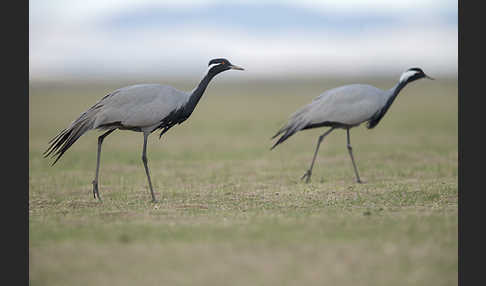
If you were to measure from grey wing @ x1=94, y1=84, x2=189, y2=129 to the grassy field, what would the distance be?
133 cm

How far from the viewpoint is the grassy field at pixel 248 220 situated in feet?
17.6

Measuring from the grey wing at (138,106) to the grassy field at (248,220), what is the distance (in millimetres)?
1333

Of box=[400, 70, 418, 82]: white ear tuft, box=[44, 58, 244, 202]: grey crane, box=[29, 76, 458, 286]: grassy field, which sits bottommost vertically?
box=[29, 76, 458, 286]: grassy field

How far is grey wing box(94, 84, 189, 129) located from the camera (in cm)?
Answer: 882

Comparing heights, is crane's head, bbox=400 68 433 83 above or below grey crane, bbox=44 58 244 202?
above

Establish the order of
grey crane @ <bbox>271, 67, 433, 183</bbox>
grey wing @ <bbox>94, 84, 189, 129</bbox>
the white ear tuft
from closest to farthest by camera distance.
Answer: grey wing @ <bbox>94, 84, 189, 129</bbox> < grey crane @ <bbox>271, 67, 433, 183</bbox> < the white ear tuft

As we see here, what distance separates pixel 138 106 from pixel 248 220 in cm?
297

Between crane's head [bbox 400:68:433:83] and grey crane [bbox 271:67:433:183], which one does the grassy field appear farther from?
crane's head [bbox 400:68:433:83]

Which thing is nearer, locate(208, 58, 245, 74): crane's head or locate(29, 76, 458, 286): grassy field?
locate(29, 76, 458, 286): grassy field

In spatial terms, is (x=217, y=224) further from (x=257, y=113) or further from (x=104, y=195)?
(x=257, y=113)

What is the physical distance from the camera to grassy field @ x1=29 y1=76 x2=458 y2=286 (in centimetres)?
536

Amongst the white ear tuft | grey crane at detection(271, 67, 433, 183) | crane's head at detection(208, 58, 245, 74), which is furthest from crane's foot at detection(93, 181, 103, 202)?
the white ear tuft

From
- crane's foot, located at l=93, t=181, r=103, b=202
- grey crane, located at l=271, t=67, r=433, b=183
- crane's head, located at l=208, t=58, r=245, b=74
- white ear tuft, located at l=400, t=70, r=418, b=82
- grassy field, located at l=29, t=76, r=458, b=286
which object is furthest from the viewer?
white ear tuft, located at l=400, t=70, r=418, b=82

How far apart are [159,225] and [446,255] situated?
3.43m
